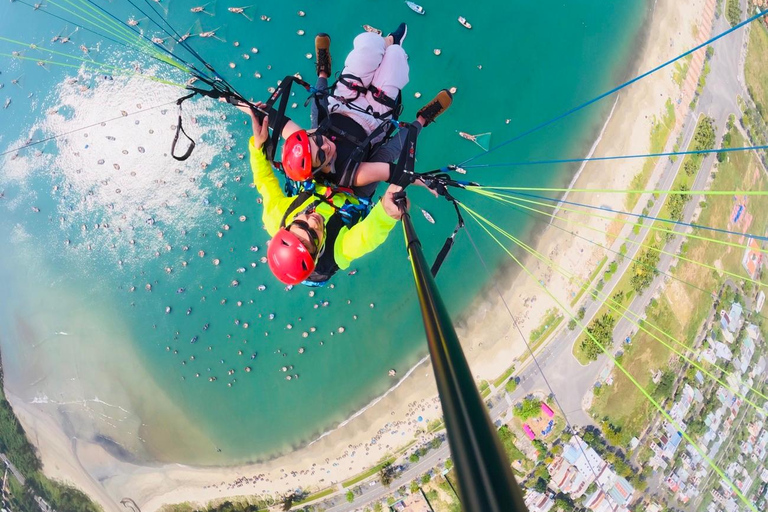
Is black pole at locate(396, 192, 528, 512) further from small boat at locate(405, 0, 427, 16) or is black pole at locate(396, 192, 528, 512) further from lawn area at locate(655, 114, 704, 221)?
lawn area at locate(655, 114, 704, 221)

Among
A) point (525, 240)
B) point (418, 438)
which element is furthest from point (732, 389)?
point (418, 438)

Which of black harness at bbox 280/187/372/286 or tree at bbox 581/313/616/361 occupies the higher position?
black harness at bbox 280/187/372/286

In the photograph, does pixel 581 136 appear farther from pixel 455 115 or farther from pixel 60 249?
pixel 60 249

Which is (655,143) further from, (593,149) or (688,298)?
(688,298)

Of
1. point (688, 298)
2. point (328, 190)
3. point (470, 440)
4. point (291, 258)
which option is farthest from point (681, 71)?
point (470, 440)

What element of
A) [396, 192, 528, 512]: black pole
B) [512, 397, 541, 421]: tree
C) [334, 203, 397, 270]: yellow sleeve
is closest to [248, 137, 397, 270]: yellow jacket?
[334, 203, 397, 270]: yellow sleeve

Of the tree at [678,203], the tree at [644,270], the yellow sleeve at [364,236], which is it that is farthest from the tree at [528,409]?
the yellow sleeve at [364,236]

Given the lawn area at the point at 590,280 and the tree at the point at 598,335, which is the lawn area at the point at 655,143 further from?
the tree at the point at 598,335
